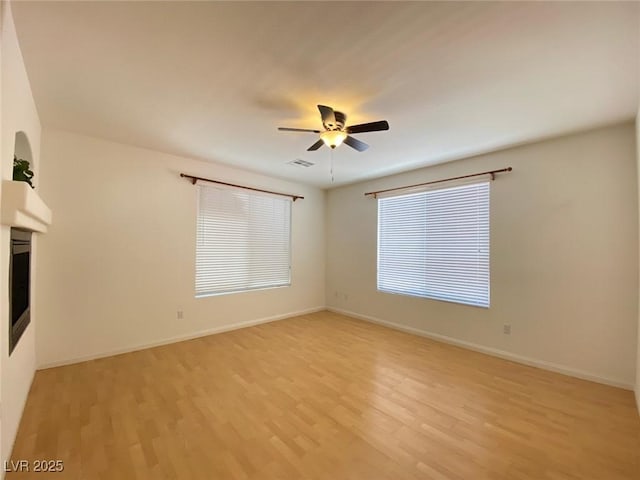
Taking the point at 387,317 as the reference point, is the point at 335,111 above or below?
above

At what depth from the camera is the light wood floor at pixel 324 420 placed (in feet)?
5.52

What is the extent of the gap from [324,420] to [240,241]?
3.14 m

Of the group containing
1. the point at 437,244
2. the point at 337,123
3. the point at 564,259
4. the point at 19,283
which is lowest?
the point at 19,283

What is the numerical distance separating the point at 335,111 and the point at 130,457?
2.94 metres

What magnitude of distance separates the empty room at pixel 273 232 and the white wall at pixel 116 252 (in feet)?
0.08

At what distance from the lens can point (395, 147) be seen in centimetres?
339

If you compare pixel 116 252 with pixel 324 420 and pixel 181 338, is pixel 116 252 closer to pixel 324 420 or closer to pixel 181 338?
pixel 181 338

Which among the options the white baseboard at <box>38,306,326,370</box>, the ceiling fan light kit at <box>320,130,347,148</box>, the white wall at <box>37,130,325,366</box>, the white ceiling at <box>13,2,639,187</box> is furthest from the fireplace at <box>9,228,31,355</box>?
the ceiling fan light kit at <box>320,130,347,148</box>

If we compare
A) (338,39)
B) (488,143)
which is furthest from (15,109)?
(488,143)

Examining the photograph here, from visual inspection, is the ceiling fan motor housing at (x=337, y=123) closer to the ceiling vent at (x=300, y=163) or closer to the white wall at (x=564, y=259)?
the ceiling vent at (x=300, y=163)

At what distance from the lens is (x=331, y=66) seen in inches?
74.9

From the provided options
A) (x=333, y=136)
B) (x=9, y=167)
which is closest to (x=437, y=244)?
(x=333, y=136)

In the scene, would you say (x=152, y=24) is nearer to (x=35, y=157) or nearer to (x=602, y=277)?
(x=35, y=157)

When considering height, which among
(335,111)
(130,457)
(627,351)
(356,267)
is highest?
(335,111)
